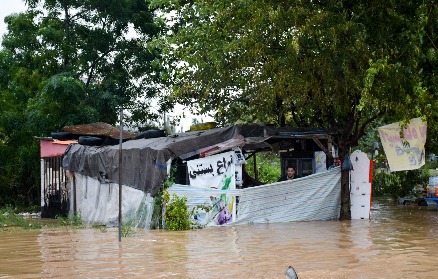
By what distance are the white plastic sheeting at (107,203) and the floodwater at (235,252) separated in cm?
85

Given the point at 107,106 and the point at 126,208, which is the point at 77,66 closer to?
the point at 107,106

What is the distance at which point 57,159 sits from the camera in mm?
23719

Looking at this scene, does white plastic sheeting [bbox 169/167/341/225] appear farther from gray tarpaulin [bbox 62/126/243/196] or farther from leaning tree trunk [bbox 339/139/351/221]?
gray tarpaulin [bbox 62/126/243/196]

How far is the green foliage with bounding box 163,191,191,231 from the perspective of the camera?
16.4m

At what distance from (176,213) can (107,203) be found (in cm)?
409

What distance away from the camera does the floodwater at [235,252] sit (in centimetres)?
1014

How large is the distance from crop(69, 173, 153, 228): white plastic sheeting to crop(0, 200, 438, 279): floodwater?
853mm

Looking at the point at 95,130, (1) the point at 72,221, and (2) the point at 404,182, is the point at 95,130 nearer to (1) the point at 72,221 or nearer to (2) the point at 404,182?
(1) the point at 72,221

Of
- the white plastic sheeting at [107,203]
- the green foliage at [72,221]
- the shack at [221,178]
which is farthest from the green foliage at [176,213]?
the green foliage at [72,221]

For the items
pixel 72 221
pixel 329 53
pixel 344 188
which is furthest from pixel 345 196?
pixel 72 221

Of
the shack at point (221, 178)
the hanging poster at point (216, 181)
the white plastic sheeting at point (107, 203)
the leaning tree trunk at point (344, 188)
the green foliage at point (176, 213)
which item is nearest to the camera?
the green foliage at point (176, 213)

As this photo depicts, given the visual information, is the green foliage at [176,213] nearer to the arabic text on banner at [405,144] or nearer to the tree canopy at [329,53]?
the tree canopy at [329,53]

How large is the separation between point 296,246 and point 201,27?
23.8 feet

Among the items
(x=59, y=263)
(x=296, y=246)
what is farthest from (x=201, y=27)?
(x=59, y=263)
